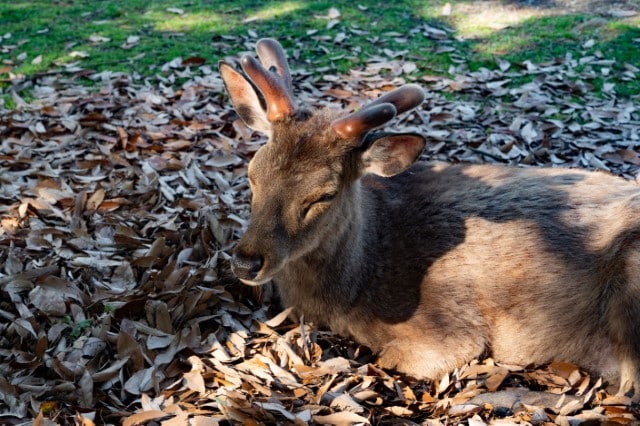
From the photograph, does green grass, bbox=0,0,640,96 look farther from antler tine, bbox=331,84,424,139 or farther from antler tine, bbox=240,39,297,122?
antler tine, bbox=331,84,424,139

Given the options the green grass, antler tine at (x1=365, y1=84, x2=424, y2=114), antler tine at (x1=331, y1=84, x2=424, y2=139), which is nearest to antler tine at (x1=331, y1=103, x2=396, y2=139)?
antler tine at (x1=331, y1=84, x2=424, y2=139)

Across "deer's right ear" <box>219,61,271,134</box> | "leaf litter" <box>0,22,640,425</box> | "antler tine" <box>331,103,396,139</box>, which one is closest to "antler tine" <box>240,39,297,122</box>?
"deer's right ear" <box>219,61,271,134</box>

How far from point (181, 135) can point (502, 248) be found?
3.87 meters

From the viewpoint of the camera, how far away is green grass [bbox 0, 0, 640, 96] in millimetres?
9328

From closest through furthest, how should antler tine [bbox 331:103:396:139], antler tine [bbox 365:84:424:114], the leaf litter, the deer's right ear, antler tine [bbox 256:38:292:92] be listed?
1. antler tine [bbox 331:103:396:139]
2. the leaf litter
3. antler tine [bbox 365:84:424:114]
4. the deer's right ear
5. antler tine [bbox 256:38:292:92]

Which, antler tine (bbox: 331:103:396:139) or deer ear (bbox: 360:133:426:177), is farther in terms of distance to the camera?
deer ear (bbox: 360:133:426:177)

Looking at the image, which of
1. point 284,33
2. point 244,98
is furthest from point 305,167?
point 284,33

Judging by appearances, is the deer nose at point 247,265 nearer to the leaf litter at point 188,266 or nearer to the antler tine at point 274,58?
the leaf litter at point 188,266

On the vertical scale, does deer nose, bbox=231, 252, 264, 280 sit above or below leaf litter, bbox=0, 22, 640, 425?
above

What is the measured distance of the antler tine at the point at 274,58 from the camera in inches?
198

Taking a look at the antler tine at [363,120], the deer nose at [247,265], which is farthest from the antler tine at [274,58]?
the deer nose at [247,265]

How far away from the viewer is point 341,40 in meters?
9.98

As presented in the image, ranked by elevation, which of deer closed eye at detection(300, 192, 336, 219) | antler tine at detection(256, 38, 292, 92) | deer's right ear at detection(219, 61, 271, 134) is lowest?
deer closed eye at detection(300, 192, 336, 219)

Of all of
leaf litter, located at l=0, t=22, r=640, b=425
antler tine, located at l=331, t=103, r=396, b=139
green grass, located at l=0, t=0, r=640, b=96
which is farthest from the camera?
green grass, located at l=0, t=0, r=640, b=96
